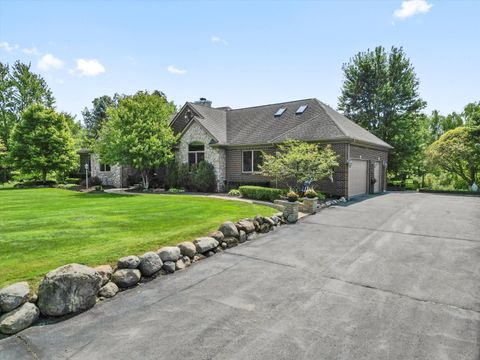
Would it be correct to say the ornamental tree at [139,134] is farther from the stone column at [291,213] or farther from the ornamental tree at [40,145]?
the stone column at [291,213]

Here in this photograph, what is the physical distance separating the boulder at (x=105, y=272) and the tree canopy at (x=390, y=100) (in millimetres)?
27035

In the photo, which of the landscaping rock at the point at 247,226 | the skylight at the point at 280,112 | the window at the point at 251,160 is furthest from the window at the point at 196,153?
the landscaping rock at the point at 247,226

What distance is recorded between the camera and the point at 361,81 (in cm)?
2930

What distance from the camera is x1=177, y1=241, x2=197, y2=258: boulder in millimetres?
6355

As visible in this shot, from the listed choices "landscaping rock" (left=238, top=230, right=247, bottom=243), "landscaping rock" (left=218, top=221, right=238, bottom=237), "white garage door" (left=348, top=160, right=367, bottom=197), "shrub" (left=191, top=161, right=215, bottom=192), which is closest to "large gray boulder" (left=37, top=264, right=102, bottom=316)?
"landscaping rock" (left=218, top=221, right=238, bottom=237)

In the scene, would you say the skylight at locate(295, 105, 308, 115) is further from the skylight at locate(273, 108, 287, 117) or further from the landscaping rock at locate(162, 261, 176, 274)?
the landscaping rock at locate(162, 261, 176, 274)

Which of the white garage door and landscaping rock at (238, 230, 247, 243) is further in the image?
the white garage door

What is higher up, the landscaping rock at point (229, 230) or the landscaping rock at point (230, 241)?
the landscaping rock at point (229, 230)

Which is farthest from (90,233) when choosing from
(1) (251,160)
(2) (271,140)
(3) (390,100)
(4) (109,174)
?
(3) (390,100)

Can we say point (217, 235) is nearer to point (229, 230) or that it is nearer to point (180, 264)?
point (229, 230)

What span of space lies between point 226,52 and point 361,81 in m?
18.2

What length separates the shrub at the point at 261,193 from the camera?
46.4 ft

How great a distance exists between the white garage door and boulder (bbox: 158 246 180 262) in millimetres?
12586

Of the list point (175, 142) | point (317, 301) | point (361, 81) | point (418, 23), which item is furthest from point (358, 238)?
point (361, 81)
